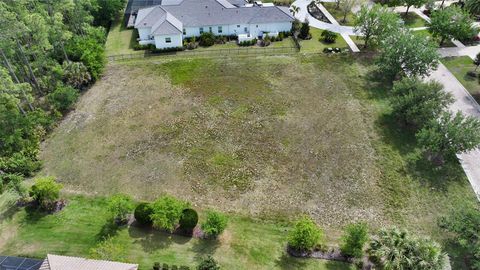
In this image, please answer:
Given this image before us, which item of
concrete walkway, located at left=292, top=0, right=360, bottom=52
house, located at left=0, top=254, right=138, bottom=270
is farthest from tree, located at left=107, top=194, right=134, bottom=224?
concrete walkway, located at left=292, top=0, right=360, bottom=52

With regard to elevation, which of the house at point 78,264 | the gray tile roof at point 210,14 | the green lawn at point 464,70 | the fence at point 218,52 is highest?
the gray tile roof at point 210,14

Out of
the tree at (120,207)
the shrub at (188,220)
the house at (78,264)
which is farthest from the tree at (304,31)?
the house at (78,264)

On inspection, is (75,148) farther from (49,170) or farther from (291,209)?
(291,209)

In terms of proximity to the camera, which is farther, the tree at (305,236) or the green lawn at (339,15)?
the green lawn at (339,15)

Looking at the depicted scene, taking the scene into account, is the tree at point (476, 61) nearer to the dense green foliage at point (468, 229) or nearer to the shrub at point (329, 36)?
the shrub at point (329, 36)

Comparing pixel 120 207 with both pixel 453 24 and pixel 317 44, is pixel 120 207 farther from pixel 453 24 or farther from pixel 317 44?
pixel 453 24

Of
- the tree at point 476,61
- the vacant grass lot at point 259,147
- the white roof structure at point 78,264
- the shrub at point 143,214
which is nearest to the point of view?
the white roof structure at point 78,264
